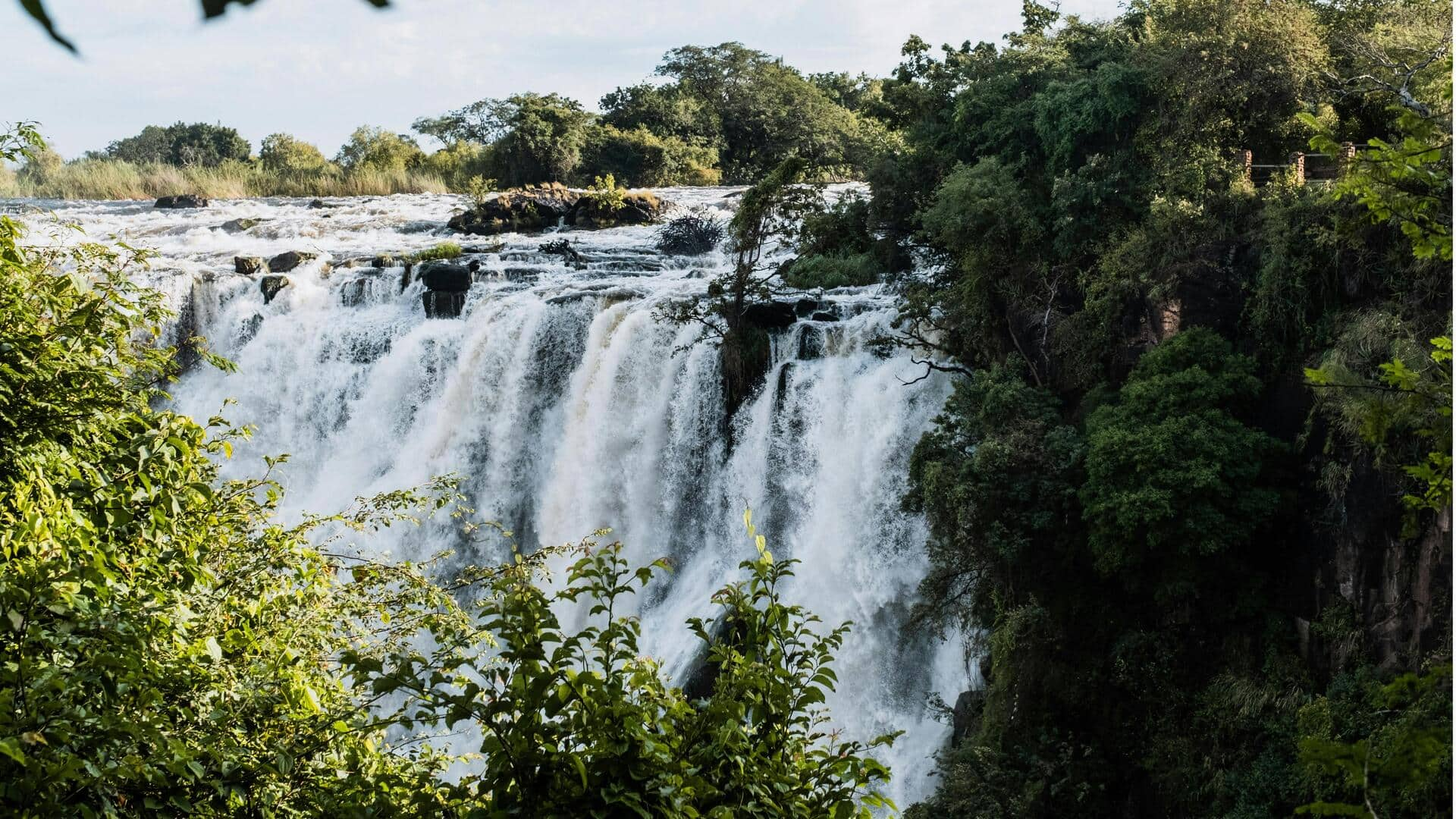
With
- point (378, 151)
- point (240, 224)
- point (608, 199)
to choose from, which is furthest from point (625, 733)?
point (378, 151)

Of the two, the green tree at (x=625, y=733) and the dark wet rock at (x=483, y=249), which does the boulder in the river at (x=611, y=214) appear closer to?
the dark wet rock at (x=483, y=249)

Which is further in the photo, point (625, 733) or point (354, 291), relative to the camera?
point (354, 291)

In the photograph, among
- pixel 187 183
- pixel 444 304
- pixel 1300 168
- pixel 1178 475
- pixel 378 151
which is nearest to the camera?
pixel 1178 475

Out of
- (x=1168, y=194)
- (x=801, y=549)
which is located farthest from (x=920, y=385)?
(x=1168, y=194)

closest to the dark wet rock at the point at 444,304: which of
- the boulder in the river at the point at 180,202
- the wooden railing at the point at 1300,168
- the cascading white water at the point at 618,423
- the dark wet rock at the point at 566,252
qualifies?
the cascading white water at the point at 618,423

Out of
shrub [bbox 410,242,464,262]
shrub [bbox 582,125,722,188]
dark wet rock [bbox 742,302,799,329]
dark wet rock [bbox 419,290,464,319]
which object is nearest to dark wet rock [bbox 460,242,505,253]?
shrub [bbox 410,242,464,262]

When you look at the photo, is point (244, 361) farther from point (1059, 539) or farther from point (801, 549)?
point (1059, 539)

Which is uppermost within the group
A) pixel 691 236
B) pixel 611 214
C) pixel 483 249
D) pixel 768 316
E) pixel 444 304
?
pixel 611 214

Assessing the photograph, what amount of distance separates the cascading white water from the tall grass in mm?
12017

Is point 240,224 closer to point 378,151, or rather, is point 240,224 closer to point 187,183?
point 187,183

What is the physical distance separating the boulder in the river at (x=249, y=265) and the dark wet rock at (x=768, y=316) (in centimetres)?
1054

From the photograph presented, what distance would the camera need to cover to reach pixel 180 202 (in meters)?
31.0

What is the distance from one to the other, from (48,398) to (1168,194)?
1148cm

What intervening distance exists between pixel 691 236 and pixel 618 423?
26.4ft
